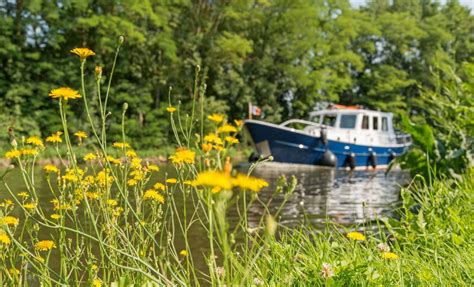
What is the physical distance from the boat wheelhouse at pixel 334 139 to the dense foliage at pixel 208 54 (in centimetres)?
378

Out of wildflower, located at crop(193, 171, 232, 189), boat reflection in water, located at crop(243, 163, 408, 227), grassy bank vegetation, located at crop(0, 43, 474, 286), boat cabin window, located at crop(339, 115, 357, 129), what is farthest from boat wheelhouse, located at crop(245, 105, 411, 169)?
wildflower, located at crop(193, 171, 232, 189)

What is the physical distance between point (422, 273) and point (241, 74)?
84.9 feet

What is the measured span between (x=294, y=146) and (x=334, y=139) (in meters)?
1.77

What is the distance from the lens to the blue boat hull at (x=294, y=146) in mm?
17375

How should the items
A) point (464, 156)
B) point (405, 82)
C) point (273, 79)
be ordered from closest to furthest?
point (464, 156)
point (273, 79)
point (405, 82)

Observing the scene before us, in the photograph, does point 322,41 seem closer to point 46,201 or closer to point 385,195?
point 385,195

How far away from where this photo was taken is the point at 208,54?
26109 millimetres

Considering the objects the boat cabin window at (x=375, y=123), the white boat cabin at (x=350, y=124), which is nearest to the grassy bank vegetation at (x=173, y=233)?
the white boat cabin at (x=350, y=124)

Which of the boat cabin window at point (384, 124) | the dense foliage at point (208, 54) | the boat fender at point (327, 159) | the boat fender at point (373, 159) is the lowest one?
the boat fender at point (373, 159)

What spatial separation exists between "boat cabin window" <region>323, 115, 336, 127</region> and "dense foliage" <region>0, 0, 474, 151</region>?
485 centimetres

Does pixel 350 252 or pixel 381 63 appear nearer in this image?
pixel 350 252

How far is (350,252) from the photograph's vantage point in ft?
8.79

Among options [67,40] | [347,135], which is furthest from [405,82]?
[67,40]

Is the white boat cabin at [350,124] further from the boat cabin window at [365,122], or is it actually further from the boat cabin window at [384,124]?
the boat cabin window at [384,124]
